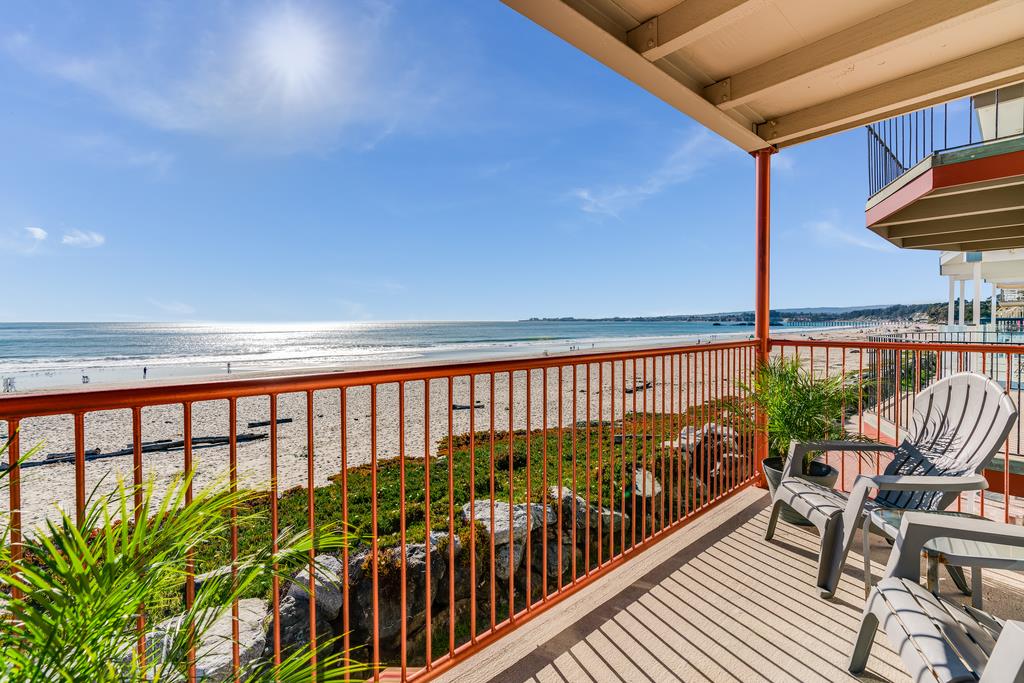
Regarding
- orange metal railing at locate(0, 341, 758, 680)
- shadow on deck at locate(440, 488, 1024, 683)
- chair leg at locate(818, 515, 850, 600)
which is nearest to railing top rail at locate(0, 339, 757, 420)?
orange metal railing at locate(0, 341, 758, 680)

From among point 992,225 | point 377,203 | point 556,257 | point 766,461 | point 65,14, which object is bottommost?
point 766,461

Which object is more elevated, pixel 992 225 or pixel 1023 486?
pixel 992 225

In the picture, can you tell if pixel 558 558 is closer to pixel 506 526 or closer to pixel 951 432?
pixel 506 526

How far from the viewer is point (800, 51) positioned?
2424 mm

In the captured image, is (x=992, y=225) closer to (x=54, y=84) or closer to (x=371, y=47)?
(x=371, y=47)

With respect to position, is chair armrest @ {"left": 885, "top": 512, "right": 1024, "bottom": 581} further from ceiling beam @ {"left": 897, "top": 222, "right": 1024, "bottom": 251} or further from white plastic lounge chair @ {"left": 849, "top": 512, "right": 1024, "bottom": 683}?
ceiling beam @ {"left": 897, "top": 222, "right": 1024, "bottom": 251}

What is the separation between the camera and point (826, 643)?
1743 mm

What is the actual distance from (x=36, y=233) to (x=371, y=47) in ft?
110

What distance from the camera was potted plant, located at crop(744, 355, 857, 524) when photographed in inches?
110

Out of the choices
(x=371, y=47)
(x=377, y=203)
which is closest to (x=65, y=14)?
(x=371, y=47)

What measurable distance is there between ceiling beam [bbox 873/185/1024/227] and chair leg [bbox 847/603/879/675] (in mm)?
4240

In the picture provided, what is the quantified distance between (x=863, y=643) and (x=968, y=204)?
4.51 meters

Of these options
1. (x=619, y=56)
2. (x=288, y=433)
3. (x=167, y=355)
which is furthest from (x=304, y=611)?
(x=167, y=355)

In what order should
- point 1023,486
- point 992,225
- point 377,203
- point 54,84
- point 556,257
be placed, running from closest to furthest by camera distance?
point 1023,486, point 992,225, point 54,84, point 377,203, point 556,257
